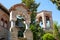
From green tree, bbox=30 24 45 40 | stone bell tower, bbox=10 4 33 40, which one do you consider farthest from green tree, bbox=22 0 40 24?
stone bell tower, bbox=10 4 33 40

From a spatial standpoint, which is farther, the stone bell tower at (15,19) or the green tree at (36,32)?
the green tree at (36,32)

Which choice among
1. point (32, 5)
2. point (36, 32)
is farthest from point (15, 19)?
point (32, 5)

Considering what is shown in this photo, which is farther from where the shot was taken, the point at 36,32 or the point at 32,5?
the point at 32,5

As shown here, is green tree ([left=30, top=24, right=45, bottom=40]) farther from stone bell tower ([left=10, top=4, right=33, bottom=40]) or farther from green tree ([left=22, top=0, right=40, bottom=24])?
green tree ([left=22, top=0, right=40, bottom=24])

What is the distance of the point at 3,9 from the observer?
19391mm

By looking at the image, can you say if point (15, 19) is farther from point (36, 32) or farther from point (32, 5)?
point (32, 5)

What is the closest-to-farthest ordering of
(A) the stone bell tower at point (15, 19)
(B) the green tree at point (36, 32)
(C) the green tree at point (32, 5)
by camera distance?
(A) the stone bell tower at point (15, 19)
(B) the green tree at point (36, 32)
(C) the green tree at point (32, 5)

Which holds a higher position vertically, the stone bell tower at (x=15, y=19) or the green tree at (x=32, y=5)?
the green tree at (x=32, y=5)

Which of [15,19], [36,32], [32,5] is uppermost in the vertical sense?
[32,5]

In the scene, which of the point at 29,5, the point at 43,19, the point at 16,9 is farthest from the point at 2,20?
the point at 43,19

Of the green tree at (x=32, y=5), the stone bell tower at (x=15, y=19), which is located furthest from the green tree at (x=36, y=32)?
the green tree at (x=32, y=5)

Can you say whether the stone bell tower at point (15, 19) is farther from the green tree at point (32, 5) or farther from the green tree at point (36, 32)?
the green tree at point (32, 5)

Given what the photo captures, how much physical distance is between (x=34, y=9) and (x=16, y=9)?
4772 millimetres

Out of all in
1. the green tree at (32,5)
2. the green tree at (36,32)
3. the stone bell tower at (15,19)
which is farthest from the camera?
the green tree at (32,5)
